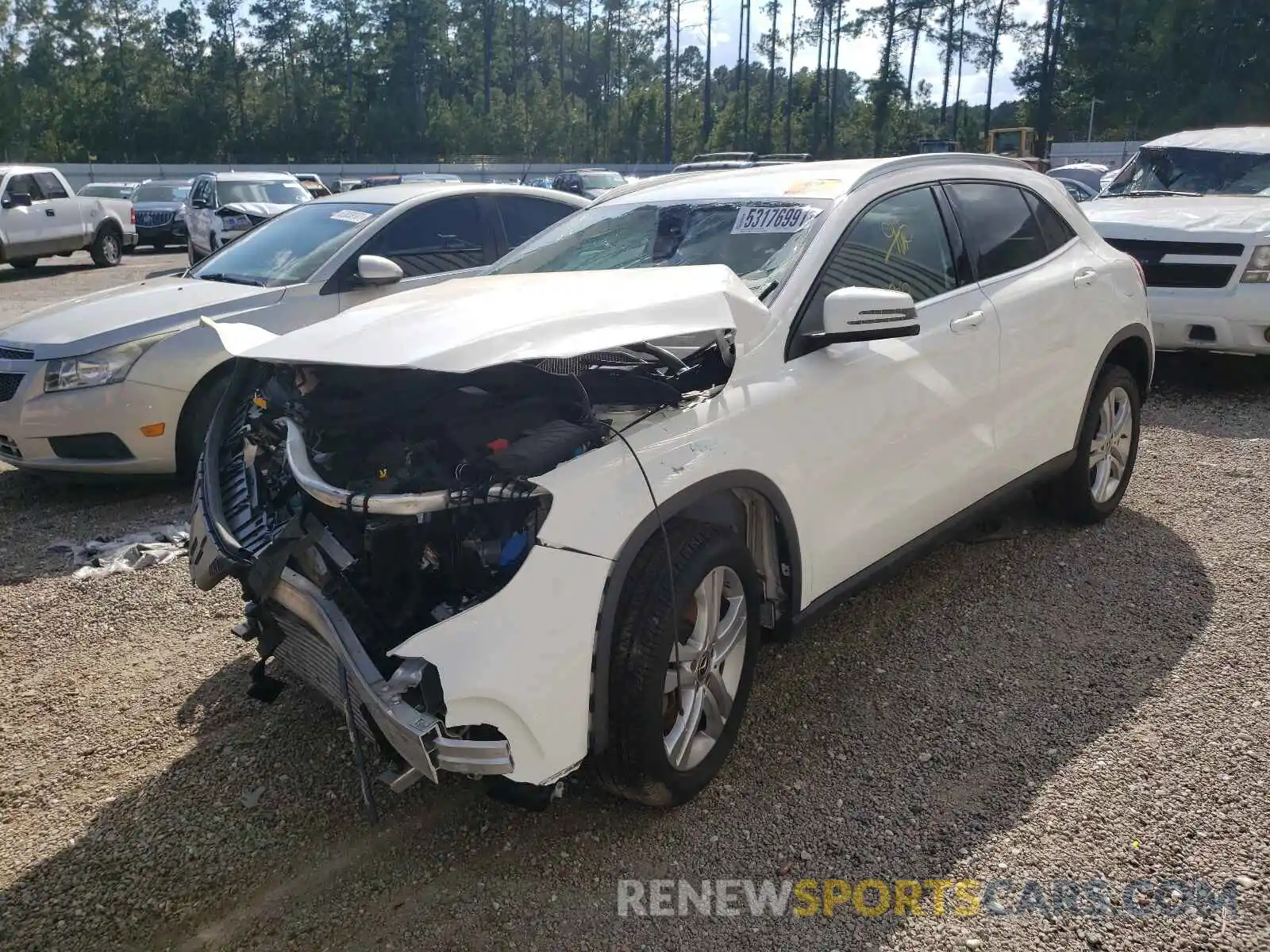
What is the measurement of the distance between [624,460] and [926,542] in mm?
1701

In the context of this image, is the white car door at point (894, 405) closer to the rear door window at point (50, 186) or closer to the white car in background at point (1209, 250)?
the white car in background at point (1209, 250)

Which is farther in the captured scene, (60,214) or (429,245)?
(60,214)

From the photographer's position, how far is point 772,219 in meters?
Result: 3.67

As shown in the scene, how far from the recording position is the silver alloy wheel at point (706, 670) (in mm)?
2863

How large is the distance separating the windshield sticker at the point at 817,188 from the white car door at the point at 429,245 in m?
3.29

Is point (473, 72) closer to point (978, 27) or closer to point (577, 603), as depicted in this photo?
point (978, 27)

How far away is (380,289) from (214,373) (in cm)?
120

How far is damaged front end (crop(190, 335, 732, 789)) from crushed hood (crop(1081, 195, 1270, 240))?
19.4 ft

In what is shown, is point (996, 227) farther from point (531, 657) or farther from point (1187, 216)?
A: point (1187, 216)

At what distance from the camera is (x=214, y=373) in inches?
225

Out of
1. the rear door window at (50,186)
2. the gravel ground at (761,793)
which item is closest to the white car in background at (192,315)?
the gravel ground at (761,793)

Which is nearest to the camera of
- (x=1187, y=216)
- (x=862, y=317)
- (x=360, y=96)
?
(x=862, y=317)

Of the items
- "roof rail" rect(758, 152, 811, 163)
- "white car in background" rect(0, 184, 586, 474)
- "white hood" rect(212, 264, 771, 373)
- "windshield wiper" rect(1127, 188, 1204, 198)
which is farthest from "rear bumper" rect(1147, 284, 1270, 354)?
"white hood" rect(212, 264, 771, 373)

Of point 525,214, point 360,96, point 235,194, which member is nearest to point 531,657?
point 525,214
